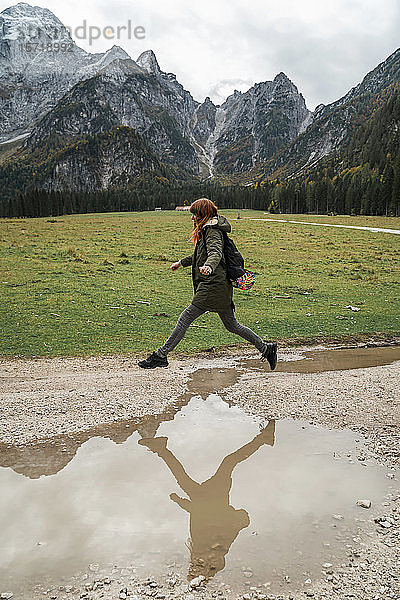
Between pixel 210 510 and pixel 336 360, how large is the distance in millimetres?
6930

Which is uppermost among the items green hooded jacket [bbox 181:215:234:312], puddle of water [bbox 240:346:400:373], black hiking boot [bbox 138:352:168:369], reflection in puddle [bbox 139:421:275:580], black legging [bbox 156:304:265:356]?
green hooded jacket [bbox 181:215:234:312]

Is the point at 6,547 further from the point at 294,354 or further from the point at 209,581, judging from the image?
the point at 294,354

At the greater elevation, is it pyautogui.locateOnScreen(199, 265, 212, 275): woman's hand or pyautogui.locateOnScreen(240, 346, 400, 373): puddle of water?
pyautogui.locateOnScreen(199, 265, 212, 275): woman's hand

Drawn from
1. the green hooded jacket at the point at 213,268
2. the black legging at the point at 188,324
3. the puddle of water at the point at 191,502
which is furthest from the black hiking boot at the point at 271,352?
the puddle of water at the point at 191,502

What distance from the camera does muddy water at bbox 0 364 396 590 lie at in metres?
3.90

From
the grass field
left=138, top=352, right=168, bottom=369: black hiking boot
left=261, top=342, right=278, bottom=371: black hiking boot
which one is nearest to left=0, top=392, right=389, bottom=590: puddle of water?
left=138, top=352, right=168, bottom=369: black hiking boot

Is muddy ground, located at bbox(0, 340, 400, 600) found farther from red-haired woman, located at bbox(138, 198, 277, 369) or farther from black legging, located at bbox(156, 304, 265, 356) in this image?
red-haired woman, located at bbox(138, 198, 277, 369)

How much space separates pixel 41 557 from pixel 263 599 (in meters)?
1.88

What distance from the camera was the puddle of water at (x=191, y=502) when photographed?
153 inches

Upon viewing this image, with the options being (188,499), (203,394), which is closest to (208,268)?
(203,394)

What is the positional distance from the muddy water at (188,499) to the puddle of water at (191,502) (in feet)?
0.04

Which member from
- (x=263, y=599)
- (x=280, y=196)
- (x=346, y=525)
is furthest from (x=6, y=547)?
(x=280, y=196)

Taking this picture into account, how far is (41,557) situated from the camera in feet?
12.8

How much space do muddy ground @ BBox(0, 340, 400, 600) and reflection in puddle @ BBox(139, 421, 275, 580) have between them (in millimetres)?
304
